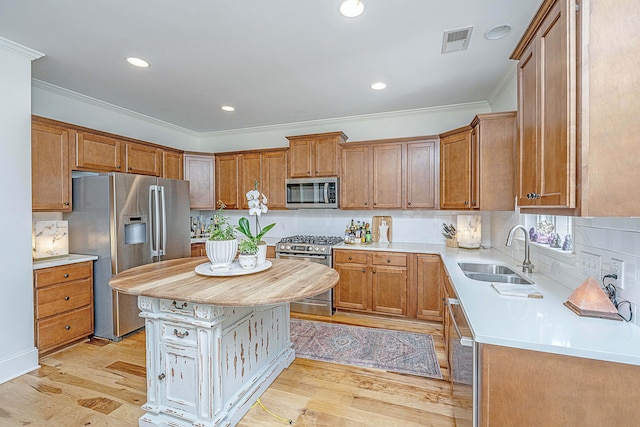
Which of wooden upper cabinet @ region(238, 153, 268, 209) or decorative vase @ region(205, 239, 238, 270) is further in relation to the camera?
wooden upper cabinet @ region(238, 153, 268, 209)

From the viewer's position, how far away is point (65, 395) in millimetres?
2145

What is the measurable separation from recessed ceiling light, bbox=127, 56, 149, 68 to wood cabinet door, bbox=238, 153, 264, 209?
1.94m

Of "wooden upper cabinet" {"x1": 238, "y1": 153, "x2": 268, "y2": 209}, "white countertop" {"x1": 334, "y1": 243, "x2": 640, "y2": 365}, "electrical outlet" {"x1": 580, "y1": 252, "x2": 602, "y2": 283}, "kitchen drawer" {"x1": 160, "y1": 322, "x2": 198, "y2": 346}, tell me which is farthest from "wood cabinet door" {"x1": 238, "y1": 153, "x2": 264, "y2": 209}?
"electrical outlet" {"x1": 580, "y1": 252, "x2": 602, "y2": 283}

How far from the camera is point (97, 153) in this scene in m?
3.19

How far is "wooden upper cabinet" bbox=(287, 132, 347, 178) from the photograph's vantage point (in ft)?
13.0

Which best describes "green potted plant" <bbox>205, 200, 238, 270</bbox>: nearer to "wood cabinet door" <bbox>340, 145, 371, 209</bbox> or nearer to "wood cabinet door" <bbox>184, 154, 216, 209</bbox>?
"wood cabinet door" <bbox>340, 145, 371, 209</bbox>

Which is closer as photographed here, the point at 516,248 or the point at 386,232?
the point at 516,248

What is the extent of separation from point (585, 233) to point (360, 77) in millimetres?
2297

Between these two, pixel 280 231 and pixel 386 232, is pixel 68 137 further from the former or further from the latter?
pixel 386 232

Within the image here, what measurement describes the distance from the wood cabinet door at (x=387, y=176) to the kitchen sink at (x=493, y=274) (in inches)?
53.1

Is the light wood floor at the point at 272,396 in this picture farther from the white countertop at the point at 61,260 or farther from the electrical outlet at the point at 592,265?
the electrical outlet at the point at 592,265

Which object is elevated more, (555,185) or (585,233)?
(555,185)

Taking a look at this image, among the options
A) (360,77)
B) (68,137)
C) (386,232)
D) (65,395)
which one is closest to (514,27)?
(360,77)

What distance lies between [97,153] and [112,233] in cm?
97
